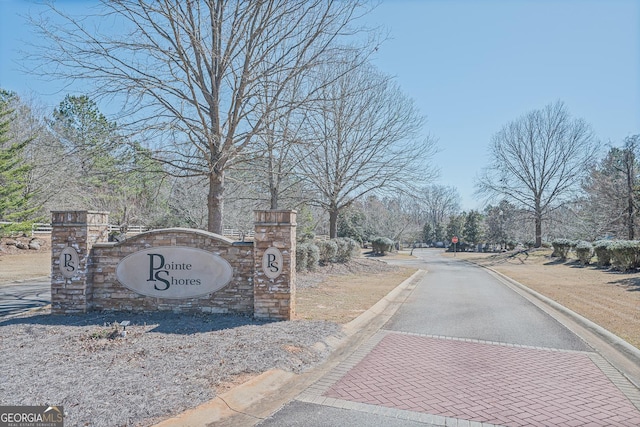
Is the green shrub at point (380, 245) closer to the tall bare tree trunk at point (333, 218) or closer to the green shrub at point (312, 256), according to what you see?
the tall bare tree trunk at point (333, 218)

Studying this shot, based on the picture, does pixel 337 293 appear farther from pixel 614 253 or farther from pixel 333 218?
pixel 614 253

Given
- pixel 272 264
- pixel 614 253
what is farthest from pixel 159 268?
pixel 614 253

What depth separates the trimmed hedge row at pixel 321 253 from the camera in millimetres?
14591

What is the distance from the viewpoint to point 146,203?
27375 mm

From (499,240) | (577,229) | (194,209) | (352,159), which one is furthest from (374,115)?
(499,240)

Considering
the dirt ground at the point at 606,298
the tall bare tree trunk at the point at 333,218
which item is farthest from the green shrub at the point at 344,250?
the dirt ground at the point at 606,298

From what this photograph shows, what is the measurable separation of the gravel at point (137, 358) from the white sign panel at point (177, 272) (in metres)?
0.50

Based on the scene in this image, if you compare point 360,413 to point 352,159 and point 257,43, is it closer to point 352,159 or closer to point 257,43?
point 257,43

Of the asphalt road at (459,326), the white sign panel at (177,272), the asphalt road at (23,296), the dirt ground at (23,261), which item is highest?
the white sign panel at (177,272)

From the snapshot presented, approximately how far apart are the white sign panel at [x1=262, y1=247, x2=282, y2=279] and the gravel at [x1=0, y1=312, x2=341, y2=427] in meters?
0.87

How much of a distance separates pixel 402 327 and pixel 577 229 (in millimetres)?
36329

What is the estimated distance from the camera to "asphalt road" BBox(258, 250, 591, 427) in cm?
383

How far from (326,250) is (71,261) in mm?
11137

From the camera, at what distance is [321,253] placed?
57.5ft
